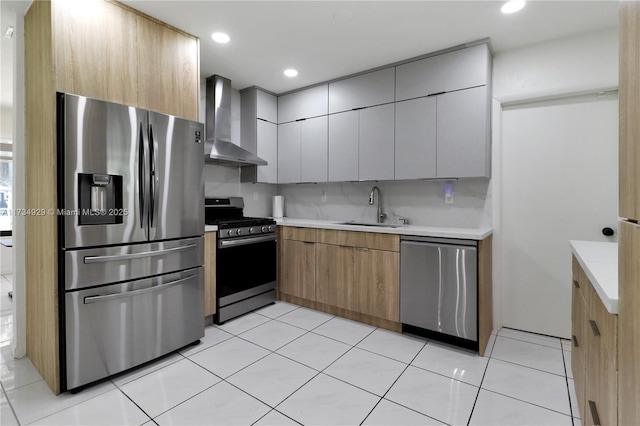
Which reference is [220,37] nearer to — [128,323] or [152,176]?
[152,176]

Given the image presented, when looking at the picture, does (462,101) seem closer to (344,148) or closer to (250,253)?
(344,148)

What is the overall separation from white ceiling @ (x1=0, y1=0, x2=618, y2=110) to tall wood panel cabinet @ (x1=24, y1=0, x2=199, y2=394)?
215mm

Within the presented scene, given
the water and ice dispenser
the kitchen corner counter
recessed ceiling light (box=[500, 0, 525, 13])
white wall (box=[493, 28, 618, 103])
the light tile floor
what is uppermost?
recessed ceiling light (box=[500, 0, 525, 13])

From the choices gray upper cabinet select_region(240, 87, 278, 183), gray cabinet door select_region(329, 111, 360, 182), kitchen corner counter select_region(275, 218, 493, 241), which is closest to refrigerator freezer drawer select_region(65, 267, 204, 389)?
kitchen corner counter select_region(275, 218, 493, 241)

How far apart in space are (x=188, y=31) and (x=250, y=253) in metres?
2.02

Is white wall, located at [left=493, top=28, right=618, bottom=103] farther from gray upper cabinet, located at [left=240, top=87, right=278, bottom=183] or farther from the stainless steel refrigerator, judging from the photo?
Answer: the stainless steel refrigerator

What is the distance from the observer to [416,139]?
300 cm

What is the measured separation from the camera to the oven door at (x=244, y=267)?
2969 millimetres

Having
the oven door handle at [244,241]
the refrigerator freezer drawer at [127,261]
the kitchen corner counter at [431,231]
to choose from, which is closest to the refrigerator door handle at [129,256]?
the refrigerator freezer drawer at [127,261]

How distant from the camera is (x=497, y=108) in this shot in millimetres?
2863

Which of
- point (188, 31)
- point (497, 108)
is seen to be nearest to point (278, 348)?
point (188, 31)

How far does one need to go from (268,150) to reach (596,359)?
3.51 meters

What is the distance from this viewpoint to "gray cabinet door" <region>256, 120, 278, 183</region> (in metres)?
3.87

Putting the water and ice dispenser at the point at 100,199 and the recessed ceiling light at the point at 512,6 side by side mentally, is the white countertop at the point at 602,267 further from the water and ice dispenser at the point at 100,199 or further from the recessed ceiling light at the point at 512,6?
the water and ice dispenser at the point at 100,199
